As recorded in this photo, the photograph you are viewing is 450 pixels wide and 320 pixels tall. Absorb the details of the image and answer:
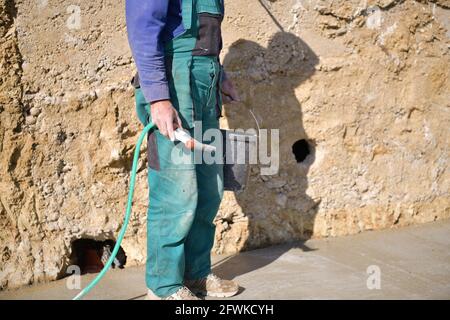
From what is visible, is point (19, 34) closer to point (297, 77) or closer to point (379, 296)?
point (297, 77)

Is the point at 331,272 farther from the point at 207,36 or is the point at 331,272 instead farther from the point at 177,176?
the point at 207,36

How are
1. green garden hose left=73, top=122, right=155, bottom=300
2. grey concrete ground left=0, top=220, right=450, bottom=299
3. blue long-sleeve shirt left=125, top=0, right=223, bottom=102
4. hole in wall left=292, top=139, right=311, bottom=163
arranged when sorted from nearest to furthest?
blue long-sleeve shirt left=125, top=0, right=223, bottom=102 < green garden hose left=73, top=122, right=155, bottom=300 < grey concrete ground left=0, top=220, right=450, bottom=299 < hole in wall left=292, top=139, right=311, bottom=163

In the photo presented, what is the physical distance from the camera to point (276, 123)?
3205 mm

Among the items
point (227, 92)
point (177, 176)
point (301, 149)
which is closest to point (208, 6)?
point (227, 92)

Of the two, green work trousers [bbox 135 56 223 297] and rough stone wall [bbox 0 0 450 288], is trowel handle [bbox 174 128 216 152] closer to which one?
green work trousers [bbox 135 56 223 297]

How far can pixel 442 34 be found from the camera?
3469 millimetres

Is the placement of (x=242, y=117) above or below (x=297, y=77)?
below

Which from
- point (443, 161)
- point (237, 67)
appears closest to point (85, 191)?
point (237, 67)

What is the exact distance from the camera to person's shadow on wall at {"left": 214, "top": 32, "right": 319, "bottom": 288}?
10.2 feet

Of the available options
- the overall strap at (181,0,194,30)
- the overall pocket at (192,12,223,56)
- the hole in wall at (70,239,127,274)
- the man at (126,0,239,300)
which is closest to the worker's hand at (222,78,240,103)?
the man at (126,0,239,300)

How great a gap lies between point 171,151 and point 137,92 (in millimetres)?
306

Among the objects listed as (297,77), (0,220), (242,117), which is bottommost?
(0,220)

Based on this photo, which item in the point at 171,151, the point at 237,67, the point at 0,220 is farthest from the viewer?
the point at 237,67

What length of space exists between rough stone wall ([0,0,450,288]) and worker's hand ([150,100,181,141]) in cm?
75
